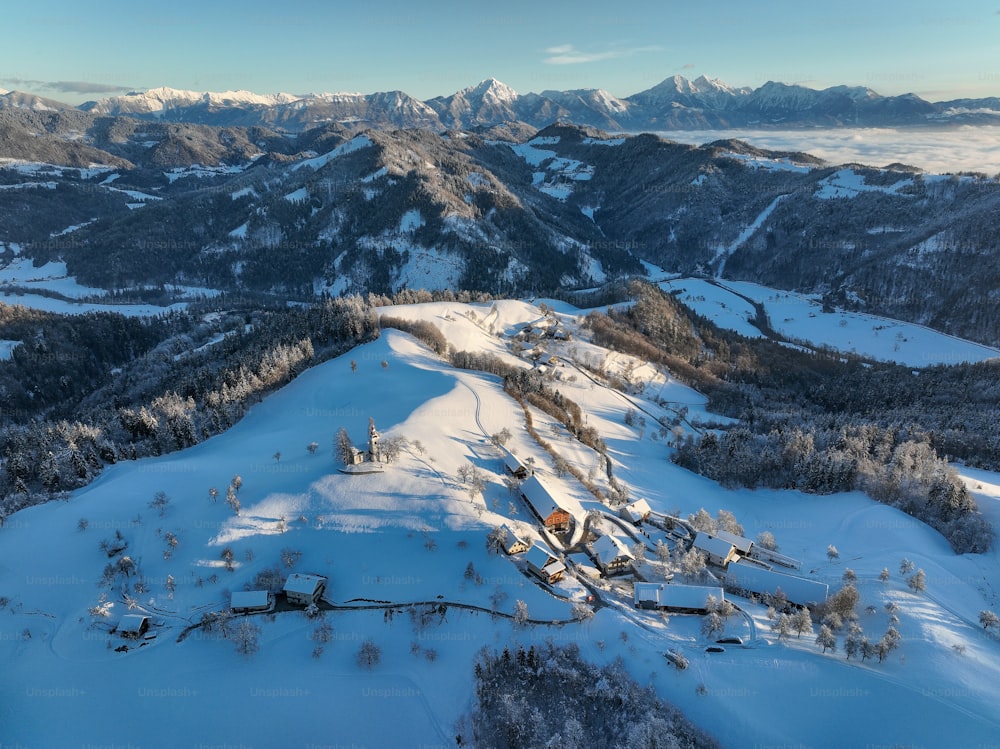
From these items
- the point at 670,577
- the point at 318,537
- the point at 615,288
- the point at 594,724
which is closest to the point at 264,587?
the point at 318,537

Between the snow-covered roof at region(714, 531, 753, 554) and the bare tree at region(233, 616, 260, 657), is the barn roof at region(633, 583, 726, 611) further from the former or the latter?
the bare tree at region(233, 616, 260, 657)

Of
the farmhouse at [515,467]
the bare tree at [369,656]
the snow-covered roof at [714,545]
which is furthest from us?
the farmhouse at [515,467]

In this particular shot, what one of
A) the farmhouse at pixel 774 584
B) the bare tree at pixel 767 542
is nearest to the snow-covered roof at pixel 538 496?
the farmhouse at pixel 774 584

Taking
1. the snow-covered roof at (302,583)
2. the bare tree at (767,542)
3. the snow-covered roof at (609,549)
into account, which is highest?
the snow-covered roof at (302,583)

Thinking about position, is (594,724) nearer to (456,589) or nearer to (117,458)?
(456,589)

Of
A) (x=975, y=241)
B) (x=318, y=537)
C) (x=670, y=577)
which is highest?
(x=975, y=241)

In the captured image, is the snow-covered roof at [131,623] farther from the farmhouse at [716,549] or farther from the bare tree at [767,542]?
the bare tree at [767,542]

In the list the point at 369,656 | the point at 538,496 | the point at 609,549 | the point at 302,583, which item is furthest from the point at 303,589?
the point at 609,549
